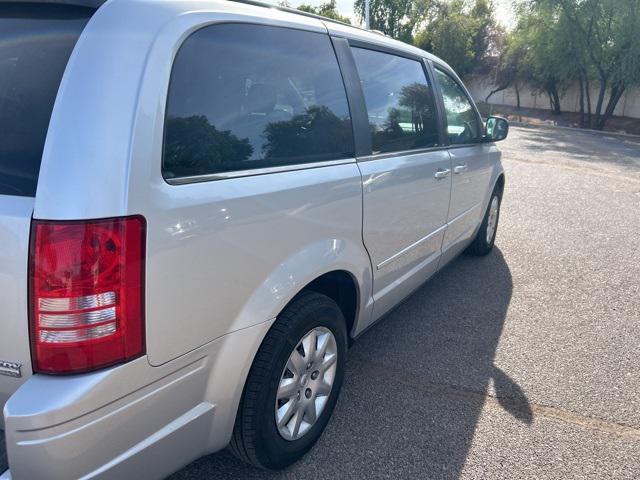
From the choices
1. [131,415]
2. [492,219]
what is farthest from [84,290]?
→ [492,219]

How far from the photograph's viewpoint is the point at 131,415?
1547mm

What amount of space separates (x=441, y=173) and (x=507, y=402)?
149 cm

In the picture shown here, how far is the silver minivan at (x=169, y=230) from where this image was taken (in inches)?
56.1

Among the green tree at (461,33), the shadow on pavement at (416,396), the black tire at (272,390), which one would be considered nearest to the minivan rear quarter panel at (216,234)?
the black tire at (272,390)

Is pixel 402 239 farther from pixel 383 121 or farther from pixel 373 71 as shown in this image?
pixel 373 71

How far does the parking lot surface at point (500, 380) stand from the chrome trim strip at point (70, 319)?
1145 millimetres

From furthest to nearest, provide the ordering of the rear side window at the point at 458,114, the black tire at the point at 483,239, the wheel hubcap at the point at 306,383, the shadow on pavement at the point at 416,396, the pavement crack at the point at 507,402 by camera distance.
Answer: the black tire at the point at 483,239
the rear side window at the point at 458,114
the pavement crack at the point at 507,402
the shadow on pavement at the point at 416,396
the wheel hubcap at the point at 306,383

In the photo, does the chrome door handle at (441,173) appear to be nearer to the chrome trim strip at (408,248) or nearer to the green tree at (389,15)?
the chrome trim strip at (408,248)

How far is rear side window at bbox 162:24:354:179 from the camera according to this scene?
167cm

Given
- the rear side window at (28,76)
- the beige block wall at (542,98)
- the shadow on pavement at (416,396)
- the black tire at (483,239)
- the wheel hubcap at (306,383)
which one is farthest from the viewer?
the beige block wall at (542,98)

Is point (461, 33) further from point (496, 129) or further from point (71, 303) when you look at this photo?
point (71, 303)

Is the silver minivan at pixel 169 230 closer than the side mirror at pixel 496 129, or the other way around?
the silver minivan at pixel 169 230

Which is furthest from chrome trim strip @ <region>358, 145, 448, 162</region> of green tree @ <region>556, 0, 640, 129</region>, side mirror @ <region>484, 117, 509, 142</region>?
green tree @ <region>556, 0, 640, 129</region>

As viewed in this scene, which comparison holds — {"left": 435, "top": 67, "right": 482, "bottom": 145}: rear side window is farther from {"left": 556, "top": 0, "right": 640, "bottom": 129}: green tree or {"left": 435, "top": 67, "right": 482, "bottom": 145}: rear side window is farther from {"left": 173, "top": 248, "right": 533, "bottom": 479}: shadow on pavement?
{"left": 556, "top": 0, "right": 640, "bottom": 129}: green tree
